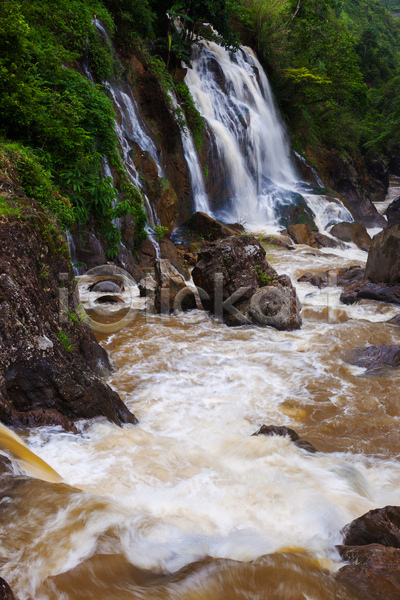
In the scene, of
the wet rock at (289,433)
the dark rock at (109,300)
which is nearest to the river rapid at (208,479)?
the wet rock at (289,433)

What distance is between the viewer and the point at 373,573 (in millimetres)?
2211

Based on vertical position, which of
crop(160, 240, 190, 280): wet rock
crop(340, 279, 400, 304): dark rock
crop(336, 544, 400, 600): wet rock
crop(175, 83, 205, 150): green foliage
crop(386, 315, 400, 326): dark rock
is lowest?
crop(336, 544, 400, 600): wet rock

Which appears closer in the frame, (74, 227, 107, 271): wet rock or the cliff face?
the cliff face

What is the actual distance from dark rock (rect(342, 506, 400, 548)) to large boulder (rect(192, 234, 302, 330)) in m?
4.62

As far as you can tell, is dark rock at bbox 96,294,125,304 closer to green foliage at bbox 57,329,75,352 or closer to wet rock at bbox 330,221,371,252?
green foliage at bbox 57,329,75,352

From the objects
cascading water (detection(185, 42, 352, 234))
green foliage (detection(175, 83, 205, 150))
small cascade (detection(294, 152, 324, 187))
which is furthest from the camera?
small cascade (detection(294, 152, 324, 187))

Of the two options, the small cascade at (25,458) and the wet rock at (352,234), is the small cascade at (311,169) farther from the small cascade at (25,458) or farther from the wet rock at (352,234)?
the small cascade at (25,458)

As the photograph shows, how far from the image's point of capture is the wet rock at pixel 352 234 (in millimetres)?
16078

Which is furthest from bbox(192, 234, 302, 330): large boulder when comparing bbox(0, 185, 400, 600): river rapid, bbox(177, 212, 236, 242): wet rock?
bbox(177, 212, 236, 242): wet rock

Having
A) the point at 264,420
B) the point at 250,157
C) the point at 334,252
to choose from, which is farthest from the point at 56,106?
the point at 250,157

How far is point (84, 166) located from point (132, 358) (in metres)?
4.01

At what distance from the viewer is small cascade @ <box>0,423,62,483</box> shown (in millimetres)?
2672

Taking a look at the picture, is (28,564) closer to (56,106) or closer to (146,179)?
(56,106)

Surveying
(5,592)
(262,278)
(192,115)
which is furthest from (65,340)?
(192,115)
